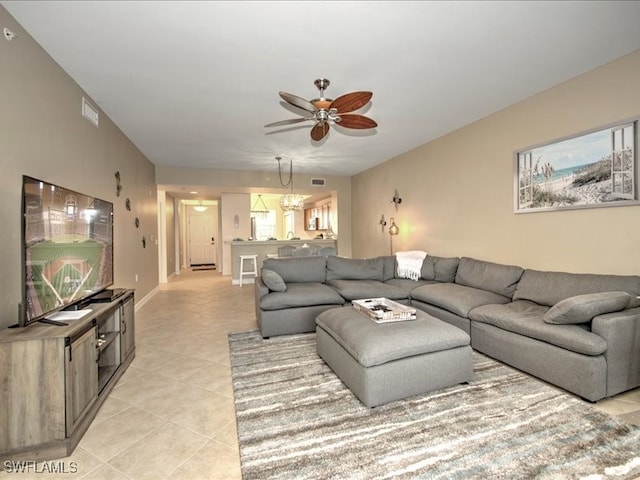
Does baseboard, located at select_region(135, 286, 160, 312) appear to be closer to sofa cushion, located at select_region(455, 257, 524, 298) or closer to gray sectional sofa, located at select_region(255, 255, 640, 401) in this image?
gray sectional sofa, located at select_region(255, 255, 640, 401)

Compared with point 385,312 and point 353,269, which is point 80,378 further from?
point 353,269

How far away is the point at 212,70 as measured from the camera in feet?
8.70

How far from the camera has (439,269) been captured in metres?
4.25

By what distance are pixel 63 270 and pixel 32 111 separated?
1160 millimetres

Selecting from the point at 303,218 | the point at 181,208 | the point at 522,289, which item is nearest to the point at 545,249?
the point at 522,289

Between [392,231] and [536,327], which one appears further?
[392,231]

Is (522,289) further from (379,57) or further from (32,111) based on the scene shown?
(32,111)

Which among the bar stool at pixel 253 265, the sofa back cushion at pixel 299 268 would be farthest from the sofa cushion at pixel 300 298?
the bar stool at pixel 253 265

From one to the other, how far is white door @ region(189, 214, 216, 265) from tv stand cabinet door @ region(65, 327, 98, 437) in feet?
32.0

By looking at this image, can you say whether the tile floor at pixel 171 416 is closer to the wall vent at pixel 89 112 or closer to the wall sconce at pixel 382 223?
the wall vent at pixel 89 112

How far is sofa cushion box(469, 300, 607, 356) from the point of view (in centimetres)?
204

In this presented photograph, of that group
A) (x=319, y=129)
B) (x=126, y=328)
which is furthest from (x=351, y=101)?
(x=126, y=328)

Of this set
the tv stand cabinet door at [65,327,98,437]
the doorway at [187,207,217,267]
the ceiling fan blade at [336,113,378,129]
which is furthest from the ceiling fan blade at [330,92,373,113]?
the doorway at [187,207,217,267]

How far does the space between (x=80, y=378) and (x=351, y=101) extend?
2.65 m
